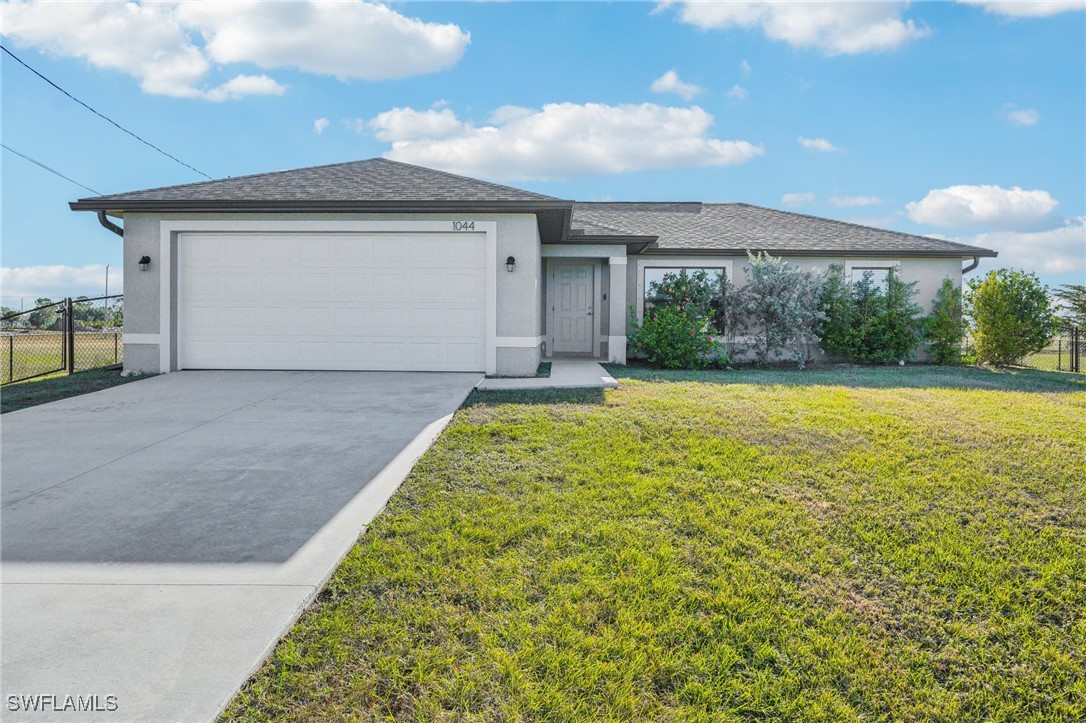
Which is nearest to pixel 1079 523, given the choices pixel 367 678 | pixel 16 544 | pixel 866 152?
pixel 367 678

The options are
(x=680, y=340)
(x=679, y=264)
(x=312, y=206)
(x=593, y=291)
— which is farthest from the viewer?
(x=679, y=264)

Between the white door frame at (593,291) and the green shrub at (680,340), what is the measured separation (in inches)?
70.3

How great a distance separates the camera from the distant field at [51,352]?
33.2 ft

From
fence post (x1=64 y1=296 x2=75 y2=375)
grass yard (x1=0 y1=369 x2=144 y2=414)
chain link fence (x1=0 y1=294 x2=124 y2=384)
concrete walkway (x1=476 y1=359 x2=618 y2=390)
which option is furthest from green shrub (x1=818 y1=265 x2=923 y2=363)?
fence post (x1=64 y1=296 x2=75 y2=375)

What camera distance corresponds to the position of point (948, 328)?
1309 cm

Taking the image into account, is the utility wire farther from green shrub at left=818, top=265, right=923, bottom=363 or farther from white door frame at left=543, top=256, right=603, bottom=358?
green shrub at left=818, top=265, right=923, bottom=363

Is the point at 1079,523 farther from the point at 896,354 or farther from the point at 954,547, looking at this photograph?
the point at 896,354

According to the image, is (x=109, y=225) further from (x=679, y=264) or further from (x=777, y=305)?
(x=777, y=305)

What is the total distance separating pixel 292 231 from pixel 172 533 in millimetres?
7492

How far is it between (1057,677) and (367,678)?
2822 mm

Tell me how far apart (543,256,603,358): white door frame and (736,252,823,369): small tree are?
10.2 ft

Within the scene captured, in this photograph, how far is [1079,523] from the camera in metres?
3.70

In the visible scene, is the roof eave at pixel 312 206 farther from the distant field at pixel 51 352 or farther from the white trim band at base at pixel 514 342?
the distant field at pixel 51 352

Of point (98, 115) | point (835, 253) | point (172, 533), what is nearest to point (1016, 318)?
point (835, 253)
